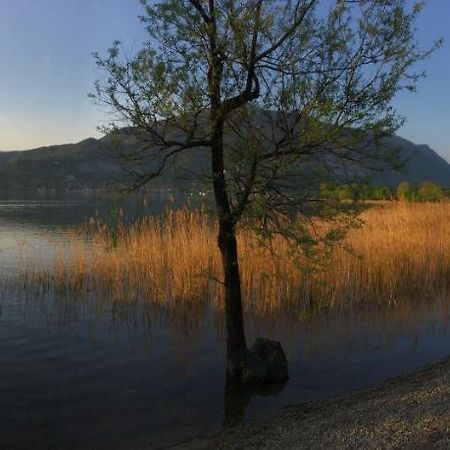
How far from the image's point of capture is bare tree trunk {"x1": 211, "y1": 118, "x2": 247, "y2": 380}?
7012mm

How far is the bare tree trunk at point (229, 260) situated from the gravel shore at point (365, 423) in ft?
3.78

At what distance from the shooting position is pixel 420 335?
10320mm

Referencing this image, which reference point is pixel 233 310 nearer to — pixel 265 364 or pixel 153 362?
pixel 265 364

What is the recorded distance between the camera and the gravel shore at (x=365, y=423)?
4234 mm

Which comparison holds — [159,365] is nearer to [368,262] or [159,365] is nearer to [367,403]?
[367,403]

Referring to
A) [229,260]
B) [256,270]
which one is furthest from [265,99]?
[256,270]

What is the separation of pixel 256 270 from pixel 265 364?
14.6 ft

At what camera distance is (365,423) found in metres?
4.80

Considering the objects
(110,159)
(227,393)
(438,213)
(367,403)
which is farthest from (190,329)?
(438,213)

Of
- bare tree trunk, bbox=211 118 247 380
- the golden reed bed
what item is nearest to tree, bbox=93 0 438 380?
bare tree trunk, bbox=211 118 247 380

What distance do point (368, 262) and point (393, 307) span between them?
137 cm

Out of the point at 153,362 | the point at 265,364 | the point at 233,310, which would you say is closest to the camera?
the point at 233,310

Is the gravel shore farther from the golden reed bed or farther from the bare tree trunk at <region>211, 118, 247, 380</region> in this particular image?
the golden reed bed

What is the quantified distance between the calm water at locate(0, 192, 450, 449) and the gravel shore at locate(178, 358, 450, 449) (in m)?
0.75
